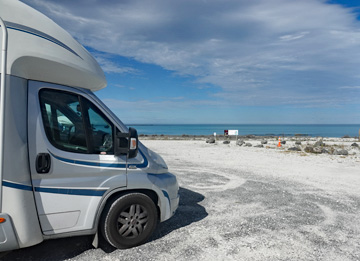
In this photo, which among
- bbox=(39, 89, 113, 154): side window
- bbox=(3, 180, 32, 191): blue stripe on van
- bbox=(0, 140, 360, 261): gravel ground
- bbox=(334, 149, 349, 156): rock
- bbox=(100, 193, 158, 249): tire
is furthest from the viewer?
bbox=(334, 149, 349, 156): rock

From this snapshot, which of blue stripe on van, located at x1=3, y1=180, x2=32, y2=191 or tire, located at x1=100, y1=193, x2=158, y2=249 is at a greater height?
blue stripe on van, located at x1=3, y1=180, x2=32, y2=191

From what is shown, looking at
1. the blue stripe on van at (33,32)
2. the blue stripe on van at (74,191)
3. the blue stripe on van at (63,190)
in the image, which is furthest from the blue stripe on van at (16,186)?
the blue stripe on van at (33,32)

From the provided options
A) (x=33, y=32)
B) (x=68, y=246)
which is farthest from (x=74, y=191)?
(x=33, y=32)

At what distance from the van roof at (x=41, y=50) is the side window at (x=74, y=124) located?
9.7 inches

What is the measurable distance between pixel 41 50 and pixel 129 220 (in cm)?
272

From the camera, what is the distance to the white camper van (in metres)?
3.29

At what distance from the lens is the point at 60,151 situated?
368cm

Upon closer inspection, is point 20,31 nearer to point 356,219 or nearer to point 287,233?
point 287,233

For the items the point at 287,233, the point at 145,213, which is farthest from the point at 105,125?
the point at 287,233

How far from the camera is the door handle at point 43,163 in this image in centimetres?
349

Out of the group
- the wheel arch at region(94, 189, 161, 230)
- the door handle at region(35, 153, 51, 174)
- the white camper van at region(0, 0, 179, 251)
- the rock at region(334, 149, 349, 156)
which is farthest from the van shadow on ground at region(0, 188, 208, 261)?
the rock at region(334, 149, 349, 156)

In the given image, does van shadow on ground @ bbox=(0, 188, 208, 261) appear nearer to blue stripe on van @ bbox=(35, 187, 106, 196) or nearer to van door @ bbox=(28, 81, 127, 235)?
van door @ bbox=(28, 81, 127, 235)

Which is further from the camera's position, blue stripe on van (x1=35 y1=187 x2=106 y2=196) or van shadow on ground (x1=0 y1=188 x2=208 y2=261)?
van shadow on ground (x1=0 y1=188 x2=208 y2=261)

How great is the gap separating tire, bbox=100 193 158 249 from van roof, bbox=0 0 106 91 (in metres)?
1.89
